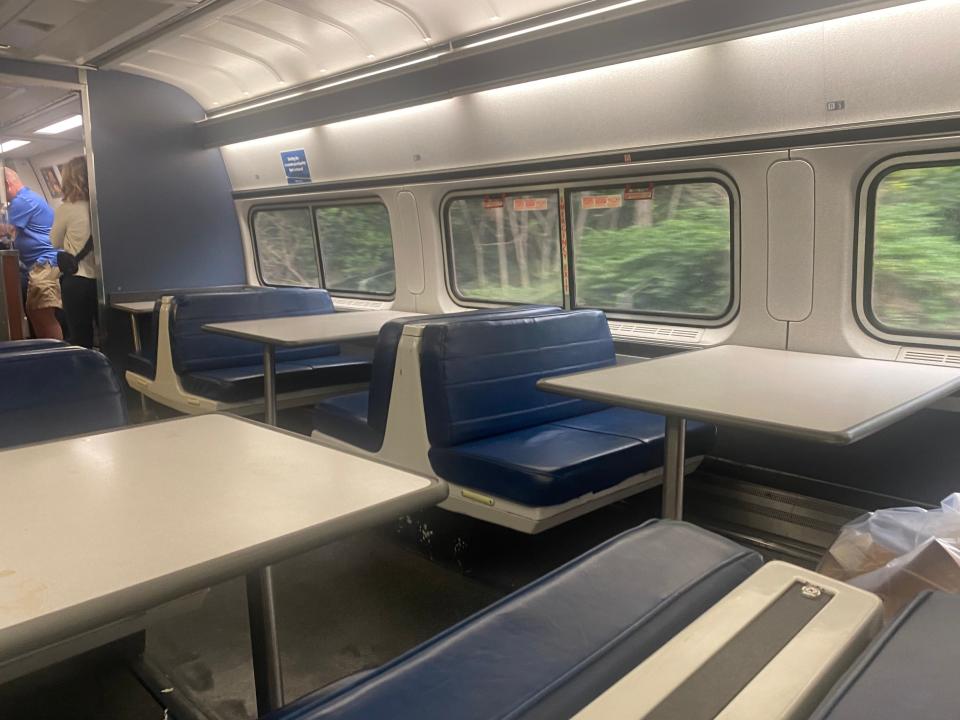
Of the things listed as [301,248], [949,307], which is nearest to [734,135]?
[949,307]

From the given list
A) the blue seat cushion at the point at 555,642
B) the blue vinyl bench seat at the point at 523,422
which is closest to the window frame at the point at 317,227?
the blue vinyl bench seat at the point at 523,422

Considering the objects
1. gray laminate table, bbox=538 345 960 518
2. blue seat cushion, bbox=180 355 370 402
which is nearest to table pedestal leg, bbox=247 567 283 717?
gray laminate table, bbox=538 345 960 518

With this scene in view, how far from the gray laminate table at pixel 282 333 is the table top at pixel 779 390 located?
4.55 ft

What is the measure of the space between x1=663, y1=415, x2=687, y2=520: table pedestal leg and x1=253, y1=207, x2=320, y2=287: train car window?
15.9ft

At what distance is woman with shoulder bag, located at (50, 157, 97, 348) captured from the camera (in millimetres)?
6469

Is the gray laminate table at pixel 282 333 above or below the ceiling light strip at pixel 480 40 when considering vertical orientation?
below

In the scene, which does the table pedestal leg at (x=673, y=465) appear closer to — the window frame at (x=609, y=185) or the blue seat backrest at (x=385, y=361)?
the blue seat backrest at (x=385, y=361)

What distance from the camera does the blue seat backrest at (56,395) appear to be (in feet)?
7.48

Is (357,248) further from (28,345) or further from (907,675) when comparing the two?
(907,675)

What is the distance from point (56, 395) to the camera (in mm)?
2359

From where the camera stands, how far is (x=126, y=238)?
6652 mm

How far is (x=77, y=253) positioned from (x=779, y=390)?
19.5 ft

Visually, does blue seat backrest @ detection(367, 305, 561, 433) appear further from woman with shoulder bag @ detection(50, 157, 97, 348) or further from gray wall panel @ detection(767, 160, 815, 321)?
woman with shoulder bag @ detection(50, 157, 97, 348)

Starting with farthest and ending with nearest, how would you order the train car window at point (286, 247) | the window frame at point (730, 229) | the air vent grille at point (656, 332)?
1. the train car window at point (286, 247)
2. the air vent grille at point (656, 332)
3. the window frame at point (730, 229)
